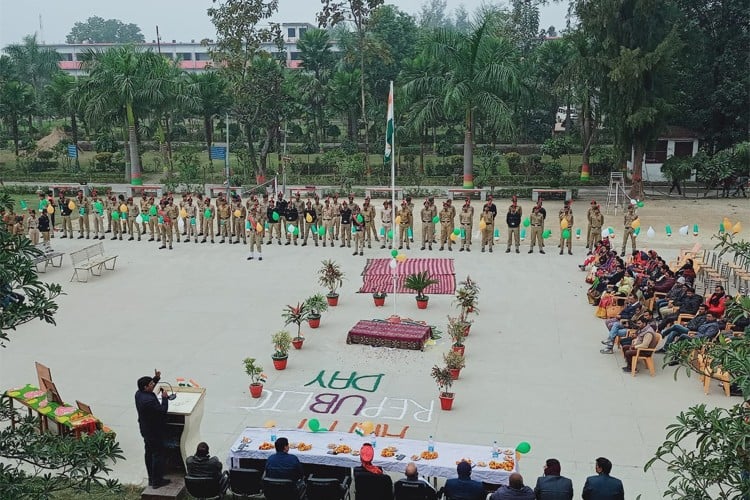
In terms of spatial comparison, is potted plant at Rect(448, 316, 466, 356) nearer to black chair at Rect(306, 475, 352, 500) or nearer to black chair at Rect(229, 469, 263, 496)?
black chair at Rect(306, 475, 352, 500)

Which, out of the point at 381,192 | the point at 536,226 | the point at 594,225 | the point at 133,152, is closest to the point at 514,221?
the point at 536,226

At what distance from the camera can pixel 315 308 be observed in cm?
1471

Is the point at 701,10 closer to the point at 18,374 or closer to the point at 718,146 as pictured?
the point at 718,146

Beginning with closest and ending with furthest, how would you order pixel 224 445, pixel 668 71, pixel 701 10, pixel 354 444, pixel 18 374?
1. pixel 354 444
2. pixel 224 445
3. pixel 18 374
4. pixel 668 71
5. pixel 701 10

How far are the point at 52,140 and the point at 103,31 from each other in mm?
88233

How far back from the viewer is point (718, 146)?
3506 cm

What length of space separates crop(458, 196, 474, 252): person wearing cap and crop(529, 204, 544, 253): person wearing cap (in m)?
1.74

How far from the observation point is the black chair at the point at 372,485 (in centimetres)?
796

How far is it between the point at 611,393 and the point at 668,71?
22.2m

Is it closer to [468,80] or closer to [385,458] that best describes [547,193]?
[468,80]

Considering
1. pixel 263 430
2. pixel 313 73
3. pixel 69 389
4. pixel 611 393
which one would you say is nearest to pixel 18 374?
pixel 69 389

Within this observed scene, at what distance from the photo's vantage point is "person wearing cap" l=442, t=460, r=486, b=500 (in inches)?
300

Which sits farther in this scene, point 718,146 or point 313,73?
point 313,73

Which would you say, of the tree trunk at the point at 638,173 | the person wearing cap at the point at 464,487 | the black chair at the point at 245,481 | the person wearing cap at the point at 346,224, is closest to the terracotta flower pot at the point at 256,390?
the black chair at the point at 245,481
